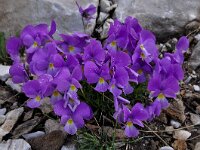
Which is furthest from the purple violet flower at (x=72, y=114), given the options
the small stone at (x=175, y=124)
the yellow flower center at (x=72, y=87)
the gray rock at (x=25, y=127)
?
the small stone at (x=175, y=124)

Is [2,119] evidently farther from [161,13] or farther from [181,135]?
[161,13]

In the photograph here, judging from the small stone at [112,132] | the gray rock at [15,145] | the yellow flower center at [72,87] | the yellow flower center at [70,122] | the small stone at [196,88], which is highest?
the yellow flower center at [72,87]

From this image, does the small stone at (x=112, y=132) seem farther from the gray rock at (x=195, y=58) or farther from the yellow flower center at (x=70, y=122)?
the gray rock at (x=195, y=58)

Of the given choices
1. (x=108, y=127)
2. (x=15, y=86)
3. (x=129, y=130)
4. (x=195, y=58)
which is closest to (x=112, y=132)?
(x=108, y=127)

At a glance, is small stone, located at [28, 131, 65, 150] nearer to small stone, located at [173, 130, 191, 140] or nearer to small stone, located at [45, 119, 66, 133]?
small stone, located at [45, 119, 66, 133]

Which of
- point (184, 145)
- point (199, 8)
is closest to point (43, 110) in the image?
point (184, 145)
